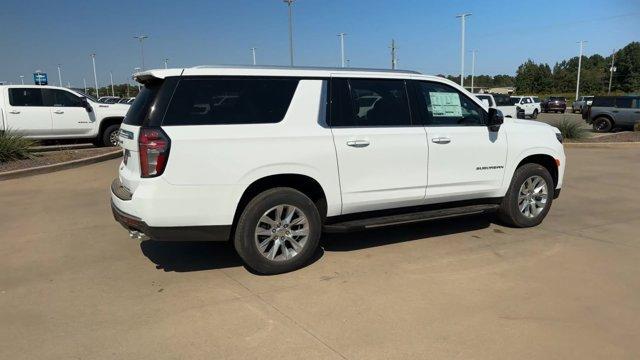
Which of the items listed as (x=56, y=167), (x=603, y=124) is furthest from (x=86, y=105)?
(x=603, y=124)

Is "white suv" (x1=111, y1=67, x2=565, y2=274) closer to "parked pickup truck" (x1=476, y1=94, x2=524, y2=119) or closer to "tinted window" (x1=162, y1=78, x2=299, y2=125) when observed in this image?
"tinted window" (x1=162, y1=78, x2=299, y2=125)

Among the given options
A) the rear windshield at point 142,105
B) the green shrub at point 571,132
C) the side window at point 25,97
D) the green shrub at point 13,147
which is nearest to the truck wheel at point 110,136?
the side window at point 25,97

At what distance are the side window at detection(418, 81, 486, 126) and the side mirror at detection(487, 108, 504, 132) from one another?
0.08 m

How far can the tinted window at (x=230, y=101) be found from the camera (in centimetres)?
432

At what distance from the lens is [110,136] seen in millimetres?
14375

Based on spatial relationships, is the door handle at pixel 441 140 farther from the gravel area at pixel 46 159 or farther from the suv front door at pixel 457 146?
the gravel area at pixel 46 159

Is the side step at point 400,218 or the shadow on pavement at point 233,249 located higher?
the side step at point 400,218

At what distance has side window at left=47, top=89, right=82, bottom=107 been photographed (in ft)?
44.6

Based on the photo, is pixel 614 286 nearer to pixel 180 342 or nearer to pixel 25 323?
pixel 180 342

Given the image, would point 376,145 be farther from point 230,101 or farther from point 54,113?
point 54,113

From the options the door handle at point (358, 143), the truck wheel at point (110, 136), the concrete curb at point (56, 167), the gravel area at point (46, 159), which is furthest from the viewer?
the truck wheel at point (110, 136)

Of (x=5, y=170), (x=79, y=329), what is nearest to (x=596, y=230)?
(x=79, y=329)

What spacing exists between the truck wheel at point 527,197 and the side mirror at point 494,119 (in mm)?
685

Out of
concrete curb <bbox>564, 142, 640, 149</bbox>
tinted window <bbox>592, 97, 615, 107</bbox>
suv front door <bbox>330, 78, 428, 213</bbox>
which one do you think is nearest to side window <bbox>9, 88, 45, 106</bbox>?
suv front door <bbox>330, 78, 428, 213</bbox>
